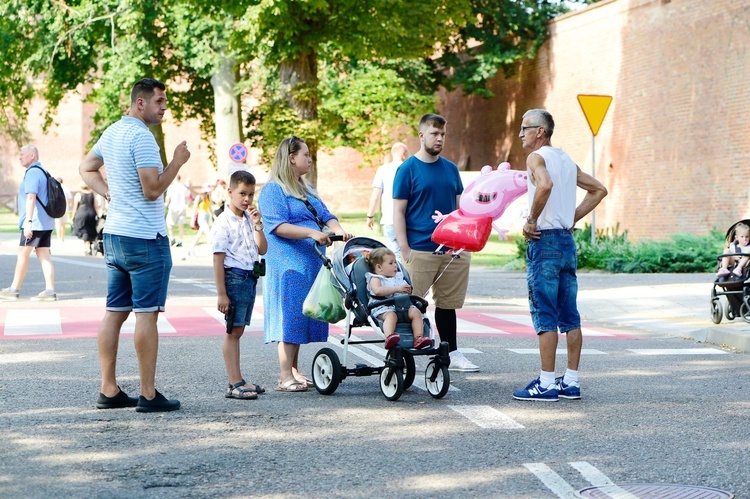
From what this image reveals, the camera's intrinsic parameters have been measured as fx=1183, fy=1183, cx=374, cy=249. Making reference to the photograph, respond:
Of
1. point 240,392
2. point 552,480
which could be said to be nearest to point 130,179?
point 240,392

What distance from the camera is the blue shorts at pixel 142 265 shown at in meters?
7.09

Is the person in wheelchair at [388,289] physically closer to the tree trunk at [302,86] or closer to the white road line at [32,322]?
the white road line at [32,322]

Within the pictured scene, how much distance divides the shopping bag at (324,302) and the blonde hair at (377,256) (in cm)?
31

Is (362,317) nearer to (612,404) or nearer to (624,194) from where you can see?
(612,404)

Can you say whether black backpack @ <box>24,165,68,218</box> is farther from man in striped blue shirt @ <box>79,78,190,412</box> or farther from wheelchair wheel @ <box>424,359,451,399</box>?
wheelchair wheel @ <box>424,359,451,399</box>

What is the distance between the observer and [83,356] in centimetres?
992

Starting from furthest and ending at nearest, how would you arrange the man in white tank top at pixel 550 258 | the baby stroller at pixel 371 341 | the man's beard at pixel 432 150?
Answer: the man's beard at pixel 432 150 < the man in white tank top at pixel 550 258 < the baby stroller at pixel 371 341

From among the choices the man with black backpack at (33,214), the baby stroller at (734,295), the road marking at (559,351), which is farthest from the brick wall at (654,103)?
the man with black backpack at (33,214)

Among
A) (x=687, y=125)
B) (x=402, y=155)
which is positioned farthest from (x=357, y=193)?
(x=402, y=155)

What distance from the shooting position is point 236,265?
779 cm

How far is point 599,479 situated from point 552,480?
216mm

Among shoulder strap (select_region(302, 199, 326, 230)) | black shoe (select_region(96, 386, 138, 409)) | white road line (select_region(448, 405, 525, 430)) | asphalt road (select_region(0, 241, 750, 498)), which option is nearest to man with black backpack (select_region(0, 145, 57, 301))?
asphalt road (select_region(0, 241, 750, 498))

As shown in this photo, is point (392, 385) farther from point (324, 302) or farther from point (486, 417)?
point (486, 417)

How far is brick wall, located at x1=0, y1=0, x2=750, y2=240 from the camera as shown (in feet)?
87.5
